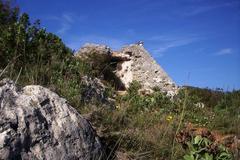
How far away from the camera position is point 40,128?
397cm

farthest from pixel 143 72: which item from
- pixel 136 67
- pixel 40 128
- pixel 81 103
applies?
pixel 40 128

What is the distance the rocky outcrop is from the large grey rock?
11.1 meters

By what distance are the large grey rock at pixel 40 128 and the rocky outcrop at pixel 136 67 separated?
1107 centimetres

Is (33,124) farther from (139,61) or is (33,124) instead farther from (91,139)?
(139,61)

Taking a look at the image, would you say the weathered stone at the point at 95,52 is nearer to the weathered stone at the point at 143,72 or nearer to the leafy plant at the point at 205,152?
the weathered stone at the point at 143,72

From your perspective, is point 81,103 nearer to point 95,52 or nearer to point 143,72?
point 95,52

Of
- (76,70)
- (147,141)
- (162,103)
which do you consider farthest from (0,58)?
(162,103)

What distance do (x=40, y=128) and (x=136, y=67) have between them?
13.3 metres

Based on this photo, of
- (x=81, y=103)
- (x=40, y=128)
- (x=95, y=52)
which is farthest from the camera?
(x=95, y=52)

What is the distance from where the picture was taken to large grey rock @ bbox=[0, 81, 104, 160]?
142 inches

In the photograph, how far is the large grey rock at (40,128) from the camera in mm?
3602

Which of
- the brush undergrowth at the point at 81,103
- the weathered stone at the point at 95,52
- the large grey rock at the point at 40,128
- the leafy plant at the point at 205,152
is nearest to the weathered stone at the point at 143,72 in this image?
the weathered stone at the point at 95,52

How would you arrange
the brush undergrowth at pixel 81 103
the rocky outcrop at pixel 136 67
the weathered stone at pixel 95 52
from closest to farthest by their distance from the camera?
the brush undergrowth at pixel 81 103 < the weathered stone at pixel 95 52 < the rocky outcrop at pixel 136 67

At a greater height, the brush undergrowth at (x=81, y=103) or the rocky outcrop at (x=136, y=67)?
the rocky outcrop at (x=136, y=67)
